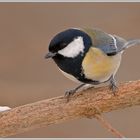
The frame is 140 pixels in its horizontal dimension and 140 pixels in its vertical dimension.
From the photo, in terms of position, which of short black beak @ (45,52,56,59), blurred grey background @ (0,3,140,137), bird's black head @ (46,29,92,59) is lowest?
blurred grey background @ (0,3,140,137)

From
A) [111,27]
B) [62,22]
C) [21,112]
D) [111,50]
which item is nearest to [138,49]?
[111,27]

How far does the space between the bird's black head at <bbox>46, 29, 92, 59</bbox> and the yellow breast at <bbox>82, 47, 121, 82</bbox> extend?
28 millimetres

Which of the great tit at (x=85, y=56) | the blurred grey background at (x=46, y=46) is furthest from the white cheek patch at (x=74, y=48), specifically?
the blurred grey background at (x=46, y=46)

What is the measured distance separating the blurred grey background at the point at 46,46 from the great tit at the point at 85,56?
3.74 ft

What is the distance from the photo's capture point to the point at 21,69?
3008mm

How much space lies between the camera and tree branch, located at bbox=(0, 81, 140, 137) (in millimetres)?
1503

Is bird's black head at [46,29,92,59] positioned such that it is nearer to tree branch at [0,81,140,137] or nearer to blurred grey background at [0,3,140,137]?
tree branch at [0,81,140,137]

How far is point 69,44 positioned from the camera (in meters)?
1.49

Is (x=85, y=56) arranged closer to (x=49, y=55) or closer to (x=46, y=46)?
(x=49, y=55)

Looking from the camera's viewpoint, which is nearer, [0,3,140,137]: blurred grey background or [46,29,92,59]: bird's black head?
[46,29,92,59]: bird's black head

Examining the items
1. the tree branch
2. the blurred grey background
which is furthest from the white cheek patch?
the blurred grey background

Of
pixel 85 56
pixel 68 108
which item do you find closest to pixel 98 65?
pixel 85 56

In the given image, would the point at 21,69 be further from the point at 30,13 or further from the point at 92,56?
the point at 92,56

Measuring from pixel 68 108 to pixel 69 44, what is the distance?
→ 20 centimetres
